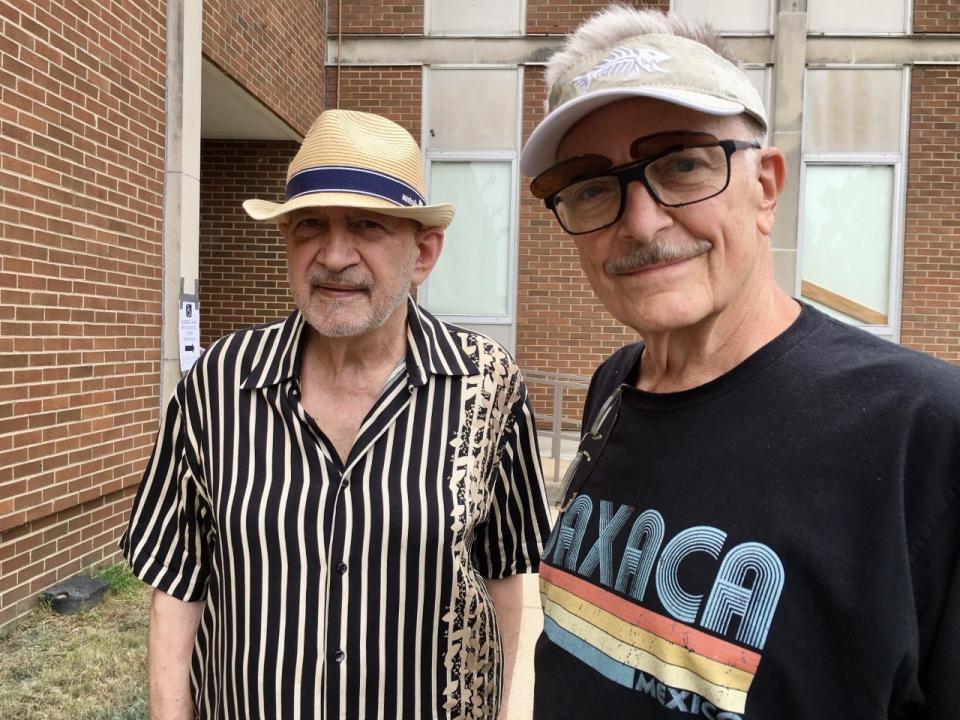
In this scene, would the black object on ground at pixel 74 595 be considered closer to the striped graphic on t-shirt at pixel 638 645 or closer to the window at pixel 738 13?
the striped graphic on t-shirt at pixel 638 645

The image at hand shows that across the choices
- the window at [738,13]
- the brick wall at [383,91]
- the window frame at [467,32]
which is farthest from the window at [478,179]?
the window at [738,13]

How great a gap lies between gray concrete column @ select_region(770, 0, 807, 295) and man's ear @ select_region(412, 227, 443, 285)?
7085 millimetres

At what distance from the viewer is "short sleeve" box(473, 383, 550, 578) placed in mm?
1991

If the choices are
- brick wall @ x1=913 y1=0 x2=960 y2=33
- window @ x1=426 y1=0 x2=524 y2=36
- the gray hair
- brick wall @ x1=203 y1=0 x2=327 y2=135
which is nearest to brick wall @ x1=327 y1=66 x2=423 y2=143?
brick wall @ x1=203 y1=0 x2=327 y2=135

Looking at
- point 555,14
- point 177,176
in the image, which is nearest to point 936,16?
point 555,14

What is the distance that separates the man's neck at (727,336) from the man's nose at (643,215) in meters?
0.17

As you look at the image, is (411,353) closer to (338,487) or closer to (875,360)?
(338,487)

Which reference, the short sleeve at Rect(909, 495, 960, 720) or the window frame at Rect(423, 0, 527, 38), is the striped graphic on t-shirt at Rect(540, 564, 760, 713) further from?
the window frame at Rect(423, 0, 527, 38)

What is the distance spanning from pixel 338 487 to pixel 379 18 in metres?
8.26

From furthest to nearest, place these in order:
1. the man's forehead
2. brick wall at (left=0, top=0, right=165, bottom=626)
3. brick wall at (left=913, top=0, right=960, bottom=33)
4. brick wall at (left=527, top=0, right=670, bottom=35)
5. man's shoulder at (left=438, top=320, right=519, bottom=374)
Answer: brick wall at (left=527, top=0, right=670, bottom=35) → brick wall at (left=913, top=0, right=960, bottom=33) → brick wall at (left=0, top=0, right=165, bottom=626) → man's shoulder at (left=438, top=320, right=519, bottom=374) → the man's forehead

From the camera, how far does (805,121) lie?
860 cm

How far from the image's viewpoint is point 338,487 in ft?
5.55

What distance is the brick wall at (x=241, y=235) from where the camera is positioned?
845cm

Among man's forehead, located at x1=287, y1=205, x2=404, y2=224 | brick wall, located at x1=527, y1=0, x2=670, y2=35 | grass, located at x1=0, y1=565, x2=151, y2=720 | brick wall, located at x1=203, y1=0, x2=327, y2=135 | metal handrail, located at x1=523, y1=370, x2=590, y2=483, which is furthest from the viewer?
brick wall, located at x1=527, y1=0, x2=670, y2=35
